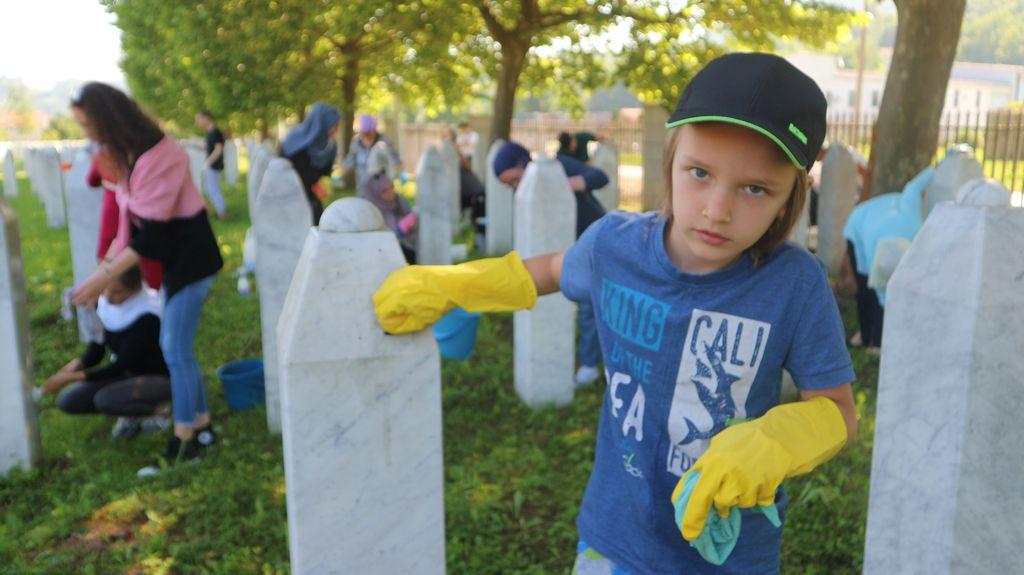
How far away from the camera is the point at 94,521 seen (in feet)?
12.4

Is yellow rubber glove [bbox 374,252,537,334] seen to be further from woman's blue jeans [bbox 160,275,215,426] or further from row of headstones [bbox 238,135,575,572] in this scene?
woman's blue jeans [bbox 160,275,215,426]

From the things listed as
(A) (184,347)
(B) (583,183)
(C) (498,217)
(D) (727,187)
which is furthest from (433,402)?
(C) (498,217)

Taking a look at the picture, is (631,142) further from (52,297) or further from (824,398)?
(824,398)

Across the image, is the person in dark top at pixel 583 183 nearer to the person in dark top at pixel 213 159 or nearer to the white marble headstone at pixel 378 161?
the white marble headstone at pixel 378 161

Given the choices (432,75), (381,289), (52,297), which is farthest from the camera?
(432,75)

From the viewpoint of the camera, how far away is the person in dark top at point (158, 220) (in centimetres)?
408

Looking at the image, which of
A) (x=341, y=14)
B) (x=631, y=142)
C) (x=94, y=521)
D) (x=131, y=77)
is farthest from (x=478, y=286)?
(x=131, y=77)

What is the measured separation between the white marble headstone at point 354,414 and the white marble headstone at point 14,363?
10.1ft

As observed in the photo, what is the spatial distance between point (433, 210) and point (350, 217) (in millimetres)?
7145

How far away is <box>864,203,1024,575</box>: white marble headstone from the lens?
164cm

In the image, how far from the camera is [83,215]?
6.14 metres

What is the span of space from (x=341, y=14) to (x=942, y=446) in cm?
967

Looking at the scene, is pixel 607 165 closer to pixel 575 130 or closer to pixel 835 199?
pixel 835 199

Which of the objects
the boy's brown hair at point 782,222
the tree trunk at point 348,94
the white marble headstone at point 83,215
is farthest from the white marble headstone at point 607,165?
the boy's brown hair at point 782,222
